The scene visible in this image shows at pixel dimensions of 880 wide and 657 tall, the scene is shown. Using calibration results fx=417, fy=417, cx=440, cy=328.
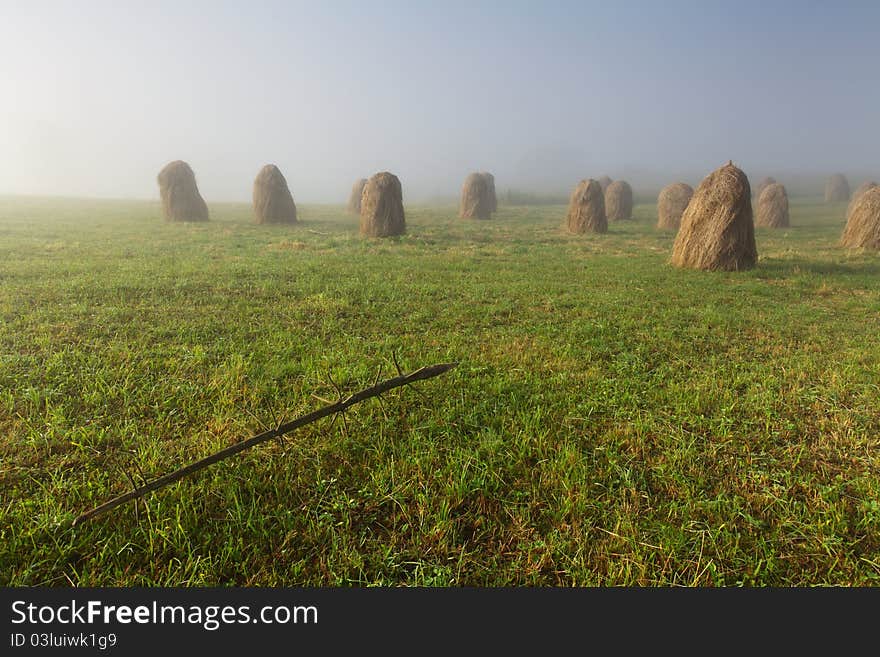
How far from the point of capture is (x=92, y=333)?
4820 mm

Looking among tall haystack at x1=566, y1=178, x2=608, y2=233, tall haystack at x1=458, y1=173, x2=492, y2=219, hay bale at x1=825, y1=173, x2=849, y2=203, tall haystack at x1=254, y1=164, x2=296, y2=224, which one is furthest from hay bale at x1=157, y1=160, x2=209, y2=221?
hay bale at x1=825, y1=173, x2=849, y2=203

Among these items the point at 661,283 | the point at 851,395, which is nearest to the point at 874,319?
the point at 661,283

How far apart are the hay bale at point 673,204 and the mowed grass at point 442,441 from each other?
14.2 metres

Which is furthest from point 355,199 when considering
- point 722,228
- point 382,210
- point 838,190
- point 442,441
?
point 838,190

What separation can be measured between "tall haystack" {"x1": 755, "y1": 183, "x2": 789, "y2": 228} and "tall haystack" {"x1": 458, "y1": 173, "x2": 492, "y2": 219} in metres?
14.1

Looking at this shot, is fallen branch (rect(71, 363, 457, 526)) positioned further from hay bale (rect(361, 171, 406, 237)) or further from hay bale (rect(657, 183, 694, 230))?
hay bale (rect(657, 183, 694, 230))

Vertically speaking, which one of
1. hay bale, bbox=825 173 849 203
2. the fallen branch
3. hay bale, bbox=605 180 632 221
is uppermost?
hay bale, bbox=825 173 849 203

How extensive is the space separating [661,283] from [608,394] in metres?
5.91

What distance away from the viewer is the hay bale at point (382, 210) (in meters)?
15.9

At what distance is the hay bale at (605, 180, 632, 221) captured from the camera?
80.3ft

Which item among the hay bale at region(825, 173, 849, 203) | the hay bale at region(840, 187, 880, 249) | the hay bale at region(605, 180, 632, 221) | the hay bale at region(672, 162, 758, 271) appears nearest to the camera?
the hay bale at region(672, 162, 758, 271)

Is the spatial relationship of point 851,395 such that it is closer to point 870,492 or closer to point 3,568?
point 870,492

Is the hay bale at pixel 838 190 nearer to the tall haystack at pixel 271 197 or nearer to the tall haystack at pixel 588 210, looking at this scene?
the tall haystack at pixel 588 210

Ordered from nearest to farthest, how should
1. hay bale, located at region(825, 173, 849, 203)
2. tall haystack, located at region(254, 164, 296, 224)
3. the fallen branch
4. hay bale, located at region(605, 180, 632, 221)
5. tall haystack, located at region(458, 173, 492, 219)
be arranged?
the fallen branch
tall haystack, located at region(254, 164, 296, 224)
hay bale, located at region(605, 180, 632, 221)
tall haystack, located at region(458, 173, 492, 219)
hay bale, located at region(825, 173, 849, 203)
